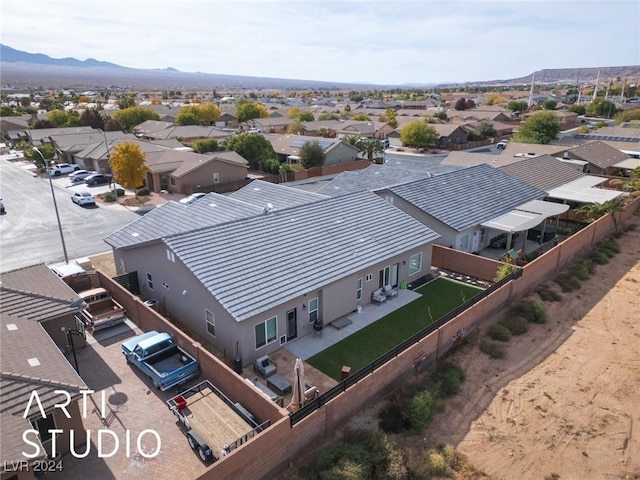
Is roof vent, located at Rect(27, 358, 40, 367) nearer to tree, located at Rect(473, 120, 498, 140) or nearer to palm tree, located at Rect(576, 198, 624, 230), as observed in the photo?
palm tree, located at Rect(576, 198, 624, 230)

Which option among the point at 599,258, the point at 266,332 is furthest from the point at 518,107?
the point at 266,332

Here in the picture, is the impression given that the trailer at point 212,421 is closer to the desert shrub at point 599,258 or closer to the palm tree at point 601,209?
the desert shrub at point 599,258

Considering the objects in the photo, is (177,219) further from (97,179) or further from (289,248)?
(97,179)

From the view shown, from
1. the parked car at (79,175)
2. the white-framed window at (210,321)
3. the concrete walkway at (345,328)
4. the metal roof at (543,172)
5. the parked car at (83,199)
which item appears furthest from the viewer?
the parked car at (79,175)

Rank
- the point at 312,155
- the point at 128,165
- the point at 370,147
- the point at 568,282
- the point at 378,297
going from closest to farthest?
the point at 378,297, the point at 568,282, the point at 128,165, the point at 312,155, the point at 370,147

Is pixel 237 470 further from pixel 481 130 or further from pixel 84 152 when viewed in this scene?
pixel 481 130

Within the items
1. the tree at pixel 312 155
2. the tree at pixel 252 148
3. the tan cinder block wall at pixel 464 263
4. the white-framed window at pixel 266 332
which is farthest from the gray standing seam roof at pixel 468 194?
the tree at pixel 252 148

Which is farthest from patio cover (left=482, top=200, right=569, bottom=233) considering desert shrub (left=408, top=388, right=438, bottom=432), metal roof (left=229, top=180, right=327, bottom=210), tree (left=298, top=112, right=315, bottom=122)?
tree (left=298, top=112, right=315, bottom=122)
